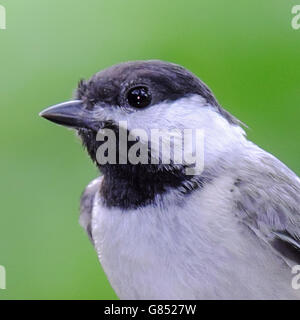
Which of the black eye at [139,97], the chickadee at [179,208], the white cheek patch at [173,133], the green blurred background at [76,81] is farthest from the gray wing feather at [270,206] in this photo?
the green blurred background at [76,81]

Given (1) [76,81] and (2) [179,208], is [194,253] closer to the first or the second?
(2) [179,208]

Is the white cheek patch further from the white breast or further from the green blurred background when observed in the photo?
Result: the green blurred background

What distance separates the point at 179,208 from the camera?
3.24 meters

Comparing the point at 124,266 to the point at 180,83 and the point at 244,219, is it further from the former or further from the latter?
the point at 180,83

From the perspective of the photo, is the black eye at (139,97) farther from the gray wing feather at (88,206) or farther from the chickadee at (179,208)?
the gray wing feather at (88,206)

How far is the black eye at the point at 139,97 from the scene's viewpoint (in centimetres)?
324

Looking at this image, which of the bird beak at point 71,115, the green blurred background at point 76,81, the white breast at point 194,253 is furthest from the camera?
the green blurred background at point 76,81

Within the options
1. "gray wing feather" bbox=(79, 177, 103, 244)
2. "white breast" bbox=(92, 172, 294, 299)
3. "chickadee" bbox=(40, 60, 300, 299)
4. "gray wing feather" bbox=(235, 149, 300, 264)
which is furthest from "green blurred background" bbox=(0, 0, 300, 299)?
Result: "white breast" bbox=(92, 172, 294, 299)

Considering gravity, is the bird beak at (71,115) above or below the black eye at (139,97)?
below

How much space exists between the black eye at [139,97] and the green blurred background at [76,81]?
1.12m

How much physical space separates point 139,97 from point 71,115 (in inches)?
12.0

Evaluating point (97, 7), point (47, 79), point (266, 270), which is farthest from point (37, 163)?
point (266, 270)

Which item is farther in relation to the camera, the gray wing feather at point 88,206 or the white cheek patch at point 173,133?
the gray wing feather at point 88,206

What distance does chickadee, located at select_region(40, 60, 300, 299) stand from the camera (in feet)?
10.3
